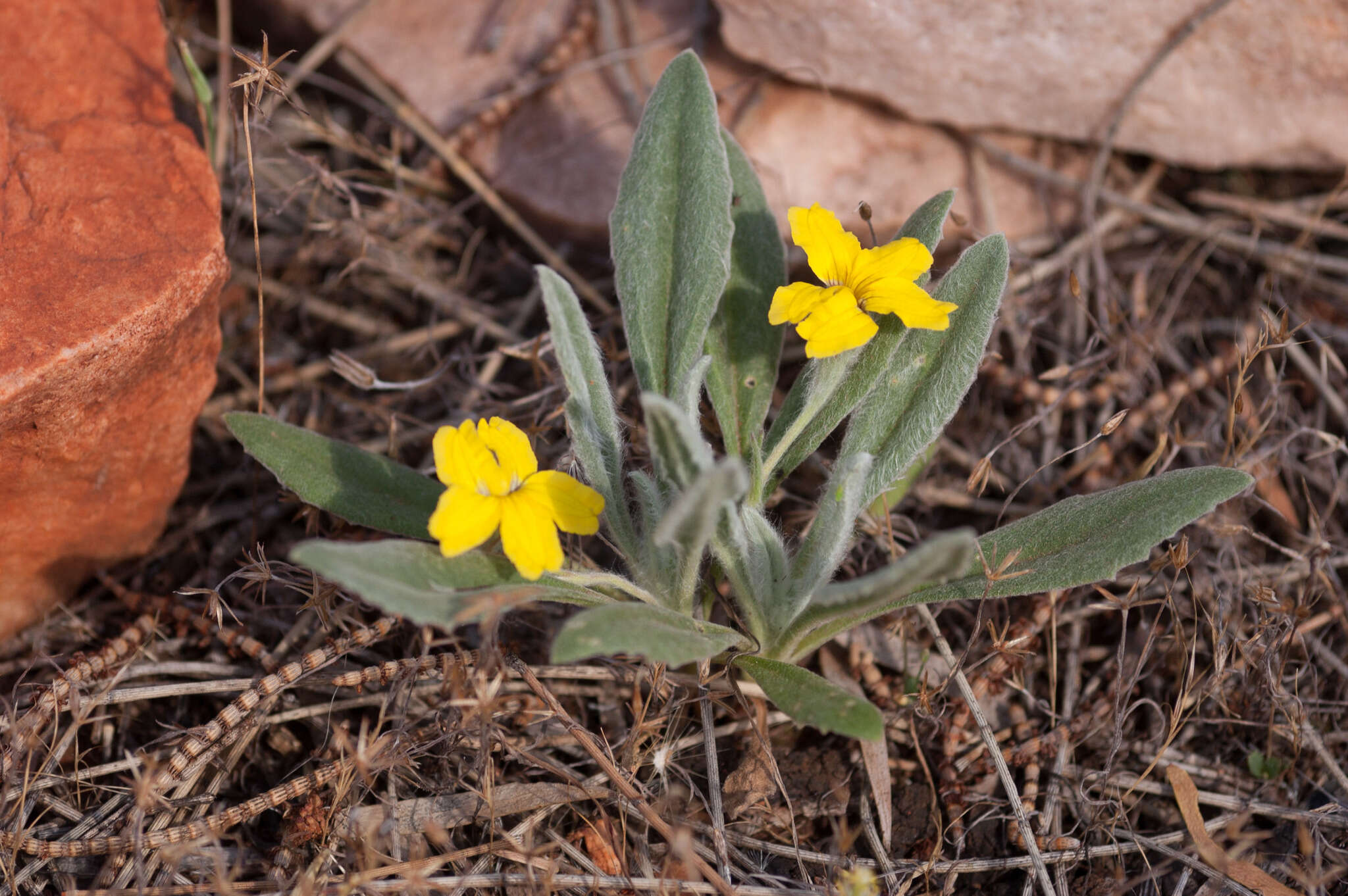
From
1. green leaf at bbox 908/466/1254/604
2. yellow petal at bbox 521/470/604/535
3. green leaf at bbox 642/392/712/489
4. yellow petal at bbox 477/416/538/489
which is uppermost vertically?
green leaf at bbox 642/392/712/489

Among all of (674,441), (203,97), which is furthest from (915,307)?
(203,97)

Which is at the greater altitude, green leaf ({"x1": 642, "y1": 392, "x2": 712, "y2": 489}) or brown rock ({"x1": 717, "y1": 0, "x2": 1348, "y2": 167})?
brown rock ({"x1": 717, "y1": 0, "x2": 1348, "y2": 167})

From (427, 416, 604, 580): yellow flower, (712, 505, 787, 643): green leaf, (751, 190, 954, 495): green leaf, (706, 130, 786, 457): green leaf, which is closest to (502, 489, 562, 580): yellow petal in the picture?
(427, 416, 604, 580): yellow flower

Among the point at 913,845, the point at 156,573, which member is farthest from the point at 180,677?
the point at 913,845

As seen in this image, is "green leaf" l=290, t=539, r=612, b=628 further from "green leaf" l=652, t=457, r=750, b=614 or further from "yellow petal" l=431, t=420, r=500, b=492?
"green leaf" l=652, t=457, r=750, b=614

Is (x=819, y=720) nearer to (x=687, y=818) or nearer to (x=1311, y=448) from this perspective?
(x=687, y=818)

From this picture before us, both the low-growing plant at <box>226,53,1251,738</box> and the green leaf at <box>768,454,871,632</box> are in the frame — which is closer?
the low-growing plant at <box>226,53,1251,738</box>

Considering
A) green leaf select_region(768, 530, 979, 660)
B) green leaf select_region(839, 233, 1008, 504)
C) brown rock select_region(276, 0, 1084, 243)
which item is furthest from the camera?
brown rock select_region(276, 0, 1084, 243)
